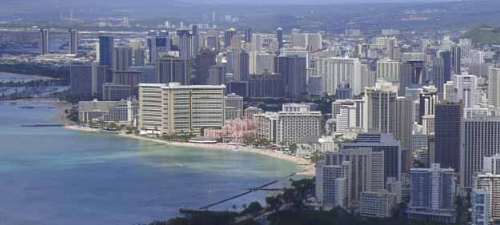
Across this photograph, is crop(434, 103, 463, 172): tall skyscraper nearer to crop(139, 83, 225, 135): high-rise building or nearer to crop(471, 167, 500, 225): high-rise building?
crop(471, 167, 500, 225): high-rise building

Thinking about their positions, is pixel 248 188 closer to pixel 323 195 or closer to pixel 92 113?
pixel 323 195

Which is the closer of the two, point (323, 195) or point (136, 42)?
point (323, 195)

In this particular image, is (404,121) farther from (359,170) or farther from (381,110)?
(359,170)

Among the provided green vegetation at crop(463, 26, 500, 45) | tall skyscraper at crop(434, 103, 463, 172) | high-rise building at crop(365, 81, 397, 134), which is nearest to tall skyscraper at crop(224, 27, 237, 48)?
green vegetation at crop(463, 26, 500, 45)

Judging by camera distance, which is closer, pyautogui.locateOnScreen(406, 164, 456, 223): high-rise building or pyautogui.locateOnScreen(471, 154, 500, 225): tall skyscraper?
pyautogui.locateOnScreen(471, 154, 500, 225): tall skyscraper

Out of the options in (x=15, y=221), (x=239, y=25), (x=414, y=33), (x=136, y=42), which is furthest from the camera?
(x=239, y=25)

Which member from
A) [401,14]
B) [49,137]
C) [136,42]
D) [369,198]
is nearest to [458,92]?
[49,137]

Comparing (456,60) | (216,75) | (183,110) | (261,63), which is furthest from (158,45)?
(183,110)
